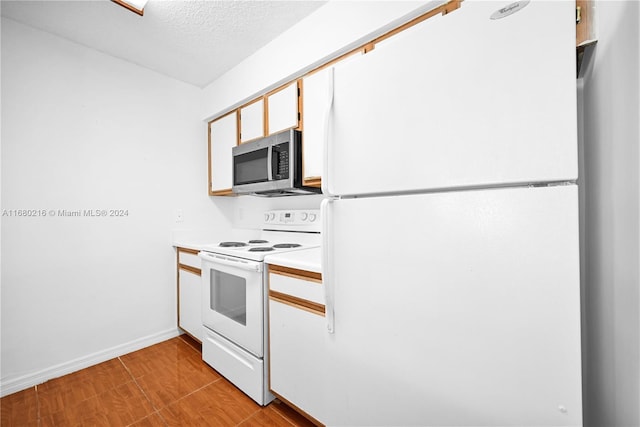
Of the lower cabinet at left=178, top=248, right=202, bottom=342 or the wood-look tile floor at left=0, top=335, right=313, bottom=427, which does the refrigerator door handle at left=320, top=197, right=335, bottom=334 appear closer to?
the wood-look tile floor at left=0, top=335, right=313, bottom=427

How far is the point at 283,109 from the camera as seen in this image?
192 centimetres

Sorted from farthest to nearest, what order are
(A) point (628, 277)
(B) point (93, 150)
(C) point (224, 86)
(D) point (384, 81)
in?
(C) point (224, 86)
(B) point (93, 150)
(D) point (384, 81)
(A) point (628, 277)

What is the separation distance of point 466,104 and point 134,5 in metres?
2.03

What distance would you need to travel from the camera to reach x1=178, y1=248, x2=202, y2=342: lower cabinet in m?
2.13

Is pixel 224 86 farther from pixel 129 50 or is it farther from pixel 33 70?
pixel 33 70

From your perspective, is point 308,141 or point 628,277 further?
point 308,141

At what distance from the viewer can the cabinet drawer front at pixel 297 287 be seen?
1239mm

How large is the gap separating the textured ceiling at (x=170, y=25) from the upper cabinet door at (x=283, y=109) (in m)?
0.40

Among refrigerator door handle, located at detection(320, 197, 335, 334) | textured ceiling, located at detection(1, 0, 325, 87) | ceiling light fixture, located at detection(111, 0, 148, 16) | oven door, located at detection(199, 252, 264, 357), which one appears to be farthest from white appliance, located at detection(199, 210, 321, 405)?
ceiling light fixture, located at detection(111, 0, 148, 16)

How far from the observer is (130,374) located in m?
1.86

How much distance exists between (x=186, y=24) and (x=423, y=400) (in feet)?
7.84

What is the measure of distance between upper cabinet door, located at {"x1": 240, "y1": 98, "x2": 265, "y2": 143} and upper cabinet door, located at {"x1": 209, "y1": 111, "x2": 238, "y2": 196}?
4.2 inches

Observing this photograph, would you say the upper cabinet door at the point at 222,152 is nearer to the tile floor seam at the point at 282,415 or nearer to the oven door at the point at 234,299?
the oven door at the point at 234,299

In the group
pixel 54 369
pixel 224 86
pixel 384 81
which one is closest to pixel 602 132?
pixel 384 81
